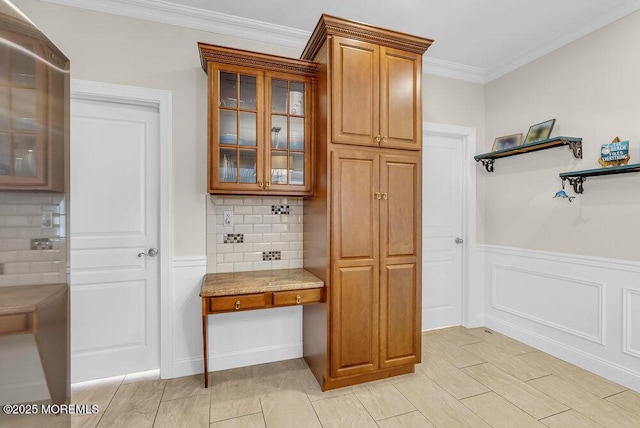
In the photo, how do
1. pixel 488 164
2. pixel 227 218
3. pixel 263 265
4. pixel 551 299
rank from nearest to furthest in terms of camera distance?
pixel 227 218 < pixel 263 265 < pixel 551 299 < pixel 488 164

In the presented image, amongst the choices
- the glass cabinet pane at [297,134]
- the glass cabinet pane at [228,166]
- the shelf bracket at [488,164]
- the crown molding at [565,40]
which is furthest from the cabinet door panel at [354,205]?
the crown molding at [565,40]

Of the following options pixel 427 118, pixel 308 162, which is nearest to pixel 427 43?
pixel 427 118

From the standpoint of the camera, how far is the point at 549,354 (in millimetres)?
2684

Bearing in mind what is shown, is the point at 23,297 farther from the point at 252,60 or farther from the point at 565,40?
the point at 565,40

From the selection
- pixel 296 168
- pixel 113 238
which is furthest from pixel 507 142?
pixel 113 238

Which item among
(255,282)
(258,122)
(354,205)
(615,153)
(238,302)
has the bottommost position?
(238,302)

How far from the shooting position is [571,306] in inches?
101

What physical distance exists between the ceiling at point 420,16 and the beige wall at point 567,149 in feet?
0.62

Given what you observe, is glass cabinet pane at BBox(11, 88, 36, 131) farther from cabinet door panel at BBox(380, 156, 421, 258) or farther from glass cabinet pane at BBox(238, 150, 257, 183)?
cabinet door panel at BBox(380, 156, 421, 258)

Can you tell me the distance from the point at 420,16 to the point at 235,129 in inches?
69.5

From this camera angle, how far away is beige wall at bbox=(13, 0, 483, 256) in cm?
211

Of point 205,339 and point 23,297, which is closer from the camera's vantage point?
point 23,297

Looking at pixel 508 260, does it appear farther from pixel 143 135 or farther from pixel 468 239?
pixel 143 135

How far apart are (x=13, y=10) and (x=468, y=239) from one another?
3.59 metres
